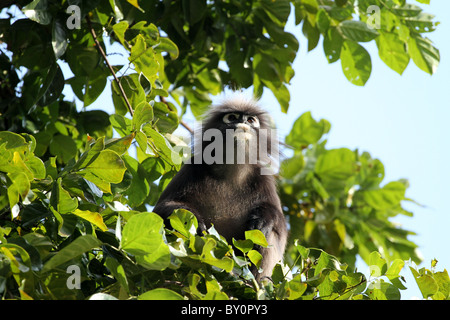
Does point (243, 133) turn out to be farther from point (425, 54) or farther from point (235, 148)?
point (425, 54)

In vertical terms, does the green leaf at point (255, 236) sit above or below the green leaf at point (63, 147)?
below

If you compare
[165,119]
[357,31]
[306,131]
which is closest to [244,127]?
[357,31]

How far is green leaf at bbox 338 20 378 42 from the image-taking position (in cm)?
413

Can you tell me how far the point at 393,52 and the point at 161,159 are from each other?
2055 millimetres

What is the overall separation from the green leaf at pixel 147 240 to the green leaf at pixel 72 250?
0.14 metres

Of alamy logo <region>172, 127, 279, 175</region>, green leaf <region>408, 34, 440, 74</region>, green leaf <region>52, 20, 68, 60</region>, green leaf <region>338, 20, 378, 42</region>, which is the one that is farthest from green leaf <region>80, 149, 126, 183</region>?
green leaf <region>408, 34, 440, 74</region>

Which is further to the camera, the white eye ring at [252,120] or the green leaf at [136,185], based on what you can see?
the white eye ring at [252,120]

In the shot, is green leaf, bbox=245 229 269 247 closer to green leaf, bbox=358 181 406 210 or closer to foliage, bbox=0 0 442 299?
foliage, bbox=0 0 442 299

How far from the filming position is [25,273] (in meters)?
1.93

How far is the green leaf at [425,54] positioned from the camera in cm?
419

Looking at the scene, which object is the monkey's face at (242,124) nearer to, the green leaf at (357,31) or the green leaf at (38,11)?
the green leaf at (357,31)

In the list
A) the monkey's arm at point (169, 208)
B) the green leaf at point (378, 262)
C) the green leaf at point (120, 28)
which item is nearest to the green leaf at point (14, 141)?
the green leaf at point (120, 28)
